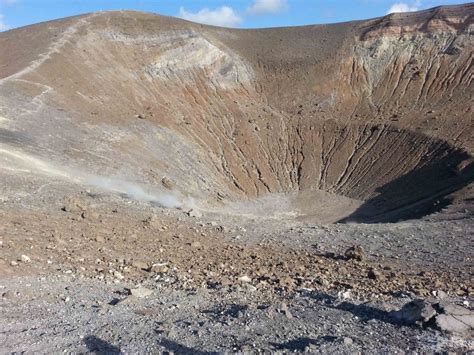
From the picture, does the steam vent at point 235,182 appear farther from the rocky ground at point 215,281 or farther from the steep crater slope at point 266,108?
the steep crater slope at point 266,108

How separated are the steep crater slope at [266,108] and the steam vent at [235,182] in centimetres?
16

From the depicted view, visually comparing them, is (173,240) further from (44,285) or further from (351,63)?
(351,63)

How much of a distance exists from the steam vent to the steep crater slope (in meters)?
0.16

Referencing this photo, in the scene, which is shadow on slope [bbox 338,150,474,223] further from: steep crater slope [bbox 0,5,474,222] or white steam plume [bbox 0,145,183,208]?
white steam plume [bbox 0,145,183,208]

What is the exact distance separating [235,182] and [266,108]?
10.5m

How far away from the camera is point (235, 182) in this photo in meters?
28.5

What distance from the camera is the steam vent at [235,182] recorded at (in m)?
7.26

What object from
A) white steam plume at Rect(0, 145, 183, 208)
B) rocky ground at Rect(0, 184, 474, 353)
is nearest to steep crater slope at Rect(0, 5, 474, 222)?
white steam plume at Rect(0, 145, 183, 208)

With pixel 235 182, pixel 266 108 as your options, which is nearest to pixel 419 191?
pixel 235 182

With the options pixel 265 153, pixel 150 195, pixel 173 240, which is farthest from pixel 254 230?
pixel 265 153

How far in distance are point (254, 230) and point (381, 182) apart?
1561 centimetres

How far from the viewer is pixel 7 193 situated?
14.6m

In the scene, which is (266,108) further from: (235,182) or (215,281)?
(215,281)

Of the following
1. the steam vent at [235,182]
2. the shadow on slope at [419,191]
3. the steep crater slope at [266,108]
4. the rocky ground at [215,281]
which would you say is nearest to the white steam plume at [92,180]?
the steam vent at [235,182]
